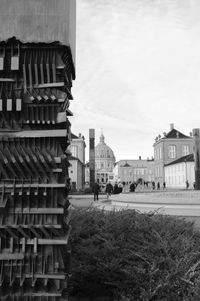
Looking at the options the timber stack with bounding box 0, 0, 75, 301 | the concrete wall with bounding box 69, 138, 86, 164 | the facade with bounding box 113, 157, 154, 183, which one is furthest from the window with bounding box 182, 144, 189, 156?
the timber stack with bounding box 0, 0, 75, 301

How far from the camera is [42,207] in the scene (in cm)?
335

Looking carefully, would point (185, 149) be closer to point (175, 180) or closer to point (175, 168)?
point (175, 168)

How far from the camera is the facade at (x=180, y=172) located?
2360 inches

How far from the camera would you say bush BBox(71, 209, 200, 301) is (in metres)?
4.27

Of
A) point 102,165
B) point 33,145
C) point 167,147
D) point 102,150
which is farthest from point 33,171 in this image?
point 102,150

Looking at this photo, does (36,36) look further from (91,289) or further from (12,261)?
(91,289)

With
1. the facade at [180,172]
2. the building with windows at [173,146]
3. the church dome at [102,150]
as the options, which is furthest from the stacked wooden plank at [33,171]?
the church dome at [102,150]

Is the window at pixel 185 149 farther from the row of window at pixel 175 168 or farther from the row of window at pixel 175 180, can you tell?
the row of window at pixel 175 180

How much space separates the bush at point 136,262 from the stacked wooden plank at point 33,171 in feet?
4.32

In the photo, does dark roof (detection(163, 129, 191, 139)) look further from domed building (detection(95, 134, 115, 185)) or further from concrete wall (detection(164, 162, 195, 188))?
domed building (detection(95, 134, 115, 185))

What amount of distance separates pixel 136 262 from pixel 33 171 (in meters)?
2.45

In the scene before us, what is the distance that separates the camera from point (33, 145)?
338 centimetres

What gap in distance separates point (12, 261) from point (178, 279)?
7.50 feet

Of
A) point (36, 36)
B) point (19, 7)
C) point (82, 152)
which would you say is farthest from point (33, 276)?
point (82, 152)
